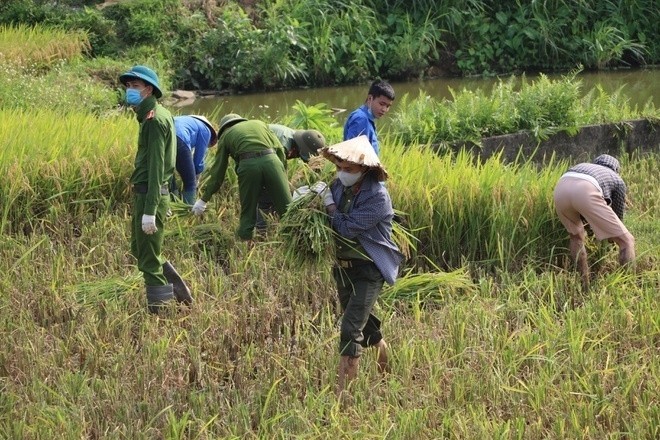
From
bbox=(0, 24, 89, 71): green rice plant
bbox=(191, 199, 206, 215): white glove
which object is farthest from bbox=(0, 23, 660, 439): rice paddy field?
bbox=(0, 24, 89, 71): green rice plant

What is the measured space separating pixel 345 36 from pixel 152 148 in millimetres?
8582

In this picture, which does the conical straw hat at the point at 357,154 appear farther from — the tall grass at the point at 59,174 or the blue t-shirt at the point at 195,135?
the tall grass at the point at 59,174

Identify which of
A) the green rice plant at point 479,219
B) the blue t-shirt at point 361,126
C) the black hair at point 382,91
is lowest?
the green rice plant at point 479,219

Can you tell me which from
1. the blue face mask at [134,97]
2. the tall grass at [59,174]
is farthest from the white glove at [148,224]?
the tall grass at [59,174]

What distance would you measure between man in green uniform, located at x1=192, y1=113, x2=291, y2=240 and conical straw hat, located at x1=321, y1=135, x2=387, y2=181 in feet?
4.46

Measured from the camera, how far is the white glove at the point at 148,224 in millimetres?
5680

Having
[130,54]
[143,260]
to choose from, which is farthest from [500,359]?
[130,54]

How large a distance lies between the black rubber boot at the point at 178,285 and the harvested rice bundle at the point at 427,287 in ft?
3.36

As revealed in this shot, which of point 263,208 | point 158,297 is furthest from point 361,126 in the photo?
point 158,297

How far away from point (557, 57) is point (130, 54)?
5.36 metres

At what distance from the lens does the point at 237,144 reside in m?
6.46

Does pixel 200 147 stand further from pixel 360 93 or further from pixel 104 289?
pixel 360 93

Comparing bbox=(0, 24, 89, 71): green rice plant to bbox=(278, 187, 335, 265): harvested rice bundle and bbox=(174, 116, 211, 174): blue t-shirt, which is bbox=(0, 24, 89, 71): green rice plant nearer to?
bbox=(174, 116, 211, 174): blue t-shirt

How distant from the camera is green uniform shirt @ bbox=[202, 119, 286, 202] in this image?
6434 mm
